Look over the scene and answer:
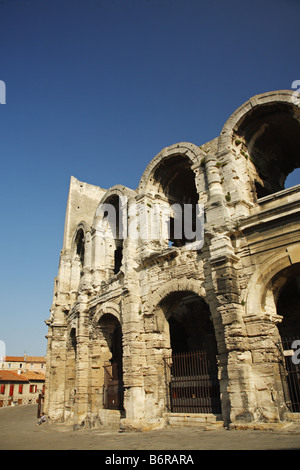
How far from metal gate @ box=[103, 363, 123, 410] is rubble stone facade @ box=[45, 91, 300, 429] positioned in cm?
5

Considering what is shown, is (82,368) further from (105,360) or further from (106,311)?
(106,311)

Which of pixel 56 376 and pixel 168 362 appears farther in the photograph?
pixel 56 376

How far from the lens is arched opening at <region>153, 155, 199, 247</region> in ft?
39.6

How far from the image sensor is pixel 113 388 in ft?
37.2

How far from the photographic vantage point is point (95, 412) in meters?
11.7

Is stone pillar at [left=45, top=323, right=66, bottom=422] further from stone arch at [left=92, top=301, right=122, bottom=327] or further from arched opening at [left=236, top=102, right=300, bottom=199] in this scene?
arched opening at [left=236, top=102, right=300, bottom=199]

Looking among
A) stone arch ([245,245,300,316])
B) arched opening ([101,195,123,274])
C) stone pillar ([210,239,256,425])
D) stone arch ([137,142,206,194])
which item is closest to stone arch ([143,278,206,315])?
stone pillar ([210,239,256,425])

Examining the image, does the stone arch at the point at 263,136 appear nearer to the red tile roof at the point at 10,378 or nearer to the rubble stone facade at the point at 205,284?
the rubble stone facade at the point at 205,284

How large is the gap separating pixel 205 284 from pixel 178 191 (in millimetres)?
4986

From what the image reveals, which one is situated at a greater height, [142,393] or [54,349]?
[54,349]

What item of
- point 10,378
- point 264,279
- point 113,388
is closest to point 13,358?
point 10,378
